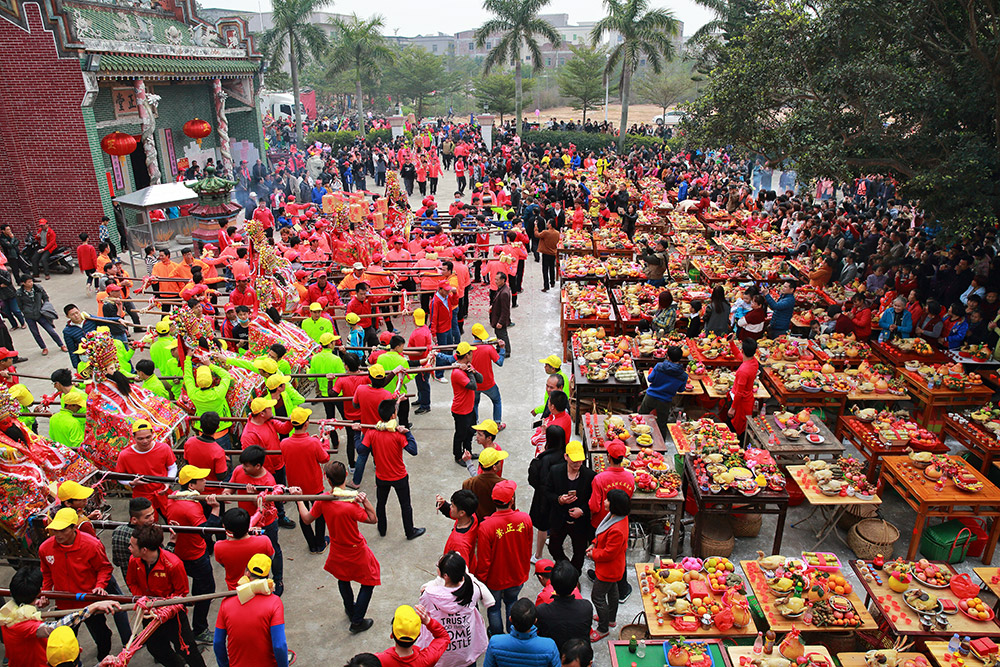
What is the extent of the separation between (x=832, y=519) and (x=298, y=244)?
12.0m

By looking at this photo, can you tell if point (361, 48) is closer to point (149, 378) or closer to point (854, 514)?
point (149, 378)

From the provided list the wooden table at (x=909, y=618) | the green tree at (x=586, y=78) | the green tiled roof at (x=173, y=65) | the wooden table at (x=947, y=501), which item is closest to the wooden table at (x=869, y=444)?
the wooden table at (x=947, y=501)

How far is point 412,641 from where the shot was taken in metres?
4.40

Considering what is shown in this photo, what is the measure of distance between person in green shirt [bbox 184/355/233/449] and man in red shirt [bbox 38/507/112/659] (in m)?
2.36

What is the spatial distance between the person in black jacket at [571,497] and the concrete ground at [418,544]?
76 centimetres

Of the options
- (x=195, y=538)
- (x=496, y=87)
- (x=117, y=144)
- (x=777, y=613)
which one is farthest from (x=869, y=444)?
(x=496, y=87)

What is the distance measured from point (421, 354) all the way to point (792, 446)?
16.4 ft

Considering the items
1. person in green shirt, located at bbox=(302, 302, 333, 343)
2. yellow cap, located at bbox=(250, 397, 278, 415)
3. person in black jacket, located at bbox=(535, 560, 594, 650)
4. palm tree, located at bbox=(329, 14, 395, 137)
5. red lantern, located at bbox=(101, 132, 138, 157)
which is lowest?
person in black jacket, located at bbox=(535, 560, 594, 650)

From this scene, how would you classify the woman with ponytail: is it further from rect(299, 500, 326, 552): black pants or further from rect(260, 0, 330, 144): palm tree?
rect(260, 0, 330, 144): palm tree

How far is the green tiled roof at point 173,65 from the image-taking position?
19.5m

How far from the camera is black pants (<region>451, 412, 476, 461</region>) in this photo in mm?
8805

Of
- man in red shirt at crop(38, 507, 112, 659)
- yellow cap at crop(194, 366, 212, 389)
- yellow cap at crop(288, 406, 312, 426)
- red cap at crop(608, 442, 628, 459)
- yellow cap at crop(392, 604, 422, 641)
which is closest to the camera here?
yellow cap at crop(392, 604, 422, 641)

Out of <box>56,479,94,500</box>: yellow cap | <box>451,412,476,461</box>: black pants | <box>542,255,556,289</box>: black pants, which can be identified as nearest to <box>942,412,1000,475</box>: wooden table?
<box>451,412,476,461</box>: black pants

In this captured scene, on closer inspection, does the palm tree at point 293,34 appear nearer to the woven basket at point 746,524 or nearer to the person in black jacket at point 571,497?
the person in black jacket at point 571,497
